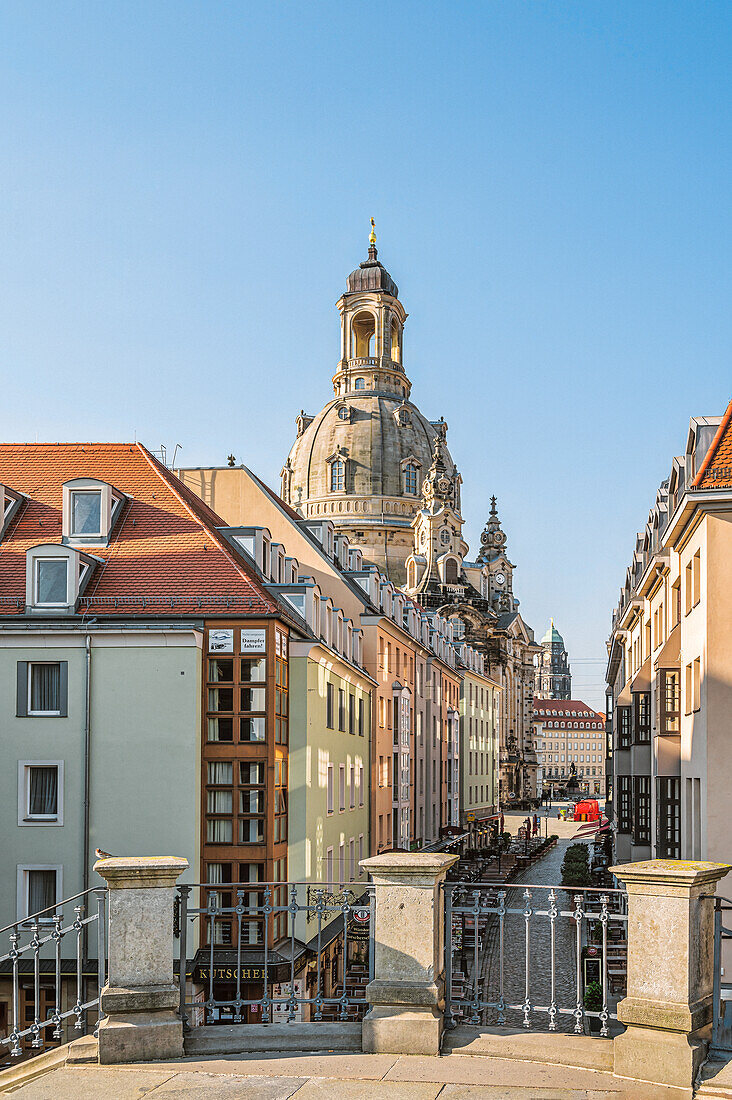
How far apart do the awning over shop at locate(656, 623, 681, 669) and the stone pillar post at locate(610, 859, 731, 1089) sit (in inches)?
704

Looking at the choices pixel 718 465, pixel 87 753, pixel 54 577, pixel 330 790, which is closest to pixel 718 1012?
pixel 718 465

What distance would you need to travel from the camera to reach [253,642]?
26234mm

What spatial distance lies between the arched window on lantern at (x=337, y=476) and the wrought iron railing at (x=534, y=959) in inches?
2774

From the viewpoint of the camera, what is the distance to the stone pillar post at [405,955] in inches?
431

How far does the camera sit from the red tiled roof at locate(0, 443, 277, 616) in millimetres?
26375

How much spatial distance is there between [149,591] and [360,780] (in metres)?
16.6

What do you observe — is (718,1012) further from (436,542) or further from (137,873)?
(436,542)

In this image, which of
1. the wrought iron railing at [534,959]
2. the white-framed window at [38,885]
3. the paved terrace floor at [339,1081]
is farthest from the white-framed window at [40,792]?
the paved terrace floor at [339,1081]

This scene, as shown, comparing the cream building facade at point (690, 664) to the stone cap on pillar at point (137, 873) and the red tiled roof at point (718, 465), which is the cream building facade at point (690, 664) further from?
the stone cap on pillar at point (137, 873)

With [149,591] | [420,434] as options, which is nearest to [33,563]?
[149,591]

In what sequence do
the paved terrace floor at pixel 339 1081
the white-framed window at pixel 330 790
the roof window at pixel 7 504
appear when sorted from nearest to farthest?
the paved terrace floor at pixel 339 1081 < the roof window at pixel 7 504 < the white-framed window at pixel 330 790

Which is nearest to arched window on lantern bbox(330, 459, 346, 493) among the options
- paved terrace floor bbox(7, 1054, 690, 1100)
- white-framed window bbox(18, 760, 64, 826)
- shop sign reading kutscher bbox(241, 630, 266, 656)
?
shop sign reading kutscher bbox(241, 630, 266, 656)

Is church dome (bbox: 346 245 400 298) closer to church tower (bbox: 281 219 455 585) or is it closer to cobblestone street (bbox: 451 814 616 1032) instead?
church tower (bbox: 281 219 455 585)

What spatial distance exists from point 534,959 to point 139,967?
31.4 metres
